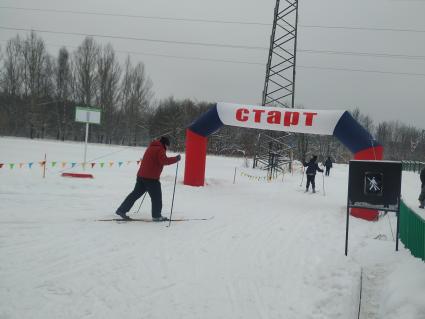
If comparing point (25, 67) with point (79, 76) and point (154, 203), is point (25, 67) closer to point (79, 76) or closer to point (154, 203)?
point (79, 76)

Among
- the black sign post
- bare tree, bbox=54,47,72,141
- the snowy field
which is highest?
bare tree, bbox=54,47,72,141

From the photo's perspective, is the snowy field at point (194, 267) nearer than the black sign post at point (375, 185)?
Yes

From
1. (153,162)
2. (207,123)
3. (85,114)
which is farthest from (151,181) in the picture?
(85,114)

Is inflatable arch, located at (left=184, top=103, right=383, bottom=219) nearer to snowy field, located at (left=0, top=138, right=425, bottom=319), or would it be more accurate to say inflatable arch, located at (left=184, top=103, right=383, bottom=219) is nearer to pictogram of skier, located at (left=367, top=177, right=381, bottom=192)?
snowy field, located at (left=0, top=138, right=425, bottom=319)

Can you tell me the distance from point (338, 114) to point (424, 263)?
24.0 ft

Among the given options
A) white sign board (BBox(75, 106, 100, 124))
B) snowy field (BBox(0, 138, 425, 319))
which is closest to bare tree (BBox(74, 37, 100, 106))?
white sign board (BBox(75, 106, 100, 124))

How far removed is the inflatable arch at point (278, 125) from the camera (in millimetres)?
11109

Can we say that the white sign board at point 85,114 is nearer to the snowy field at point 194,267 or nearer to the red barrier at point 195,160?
the red barrier at point 195,160

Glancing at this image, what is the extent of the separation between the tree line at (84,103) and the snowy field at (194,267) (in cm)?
3978

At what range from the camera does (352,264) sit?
227 inches

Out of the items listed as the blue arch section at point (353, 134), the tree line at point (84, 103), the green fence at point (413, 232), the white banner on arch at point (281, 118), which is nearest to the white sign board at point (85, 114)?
the white banner on arch at point (281, 118)

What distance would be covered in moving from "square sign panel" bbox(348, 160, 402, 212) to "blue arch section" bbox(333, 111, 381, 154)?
511 centimetres

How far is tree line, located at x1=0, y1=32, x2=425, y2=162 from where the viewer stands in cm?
5119

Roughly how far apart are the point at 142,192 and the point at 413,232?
5083 mm
